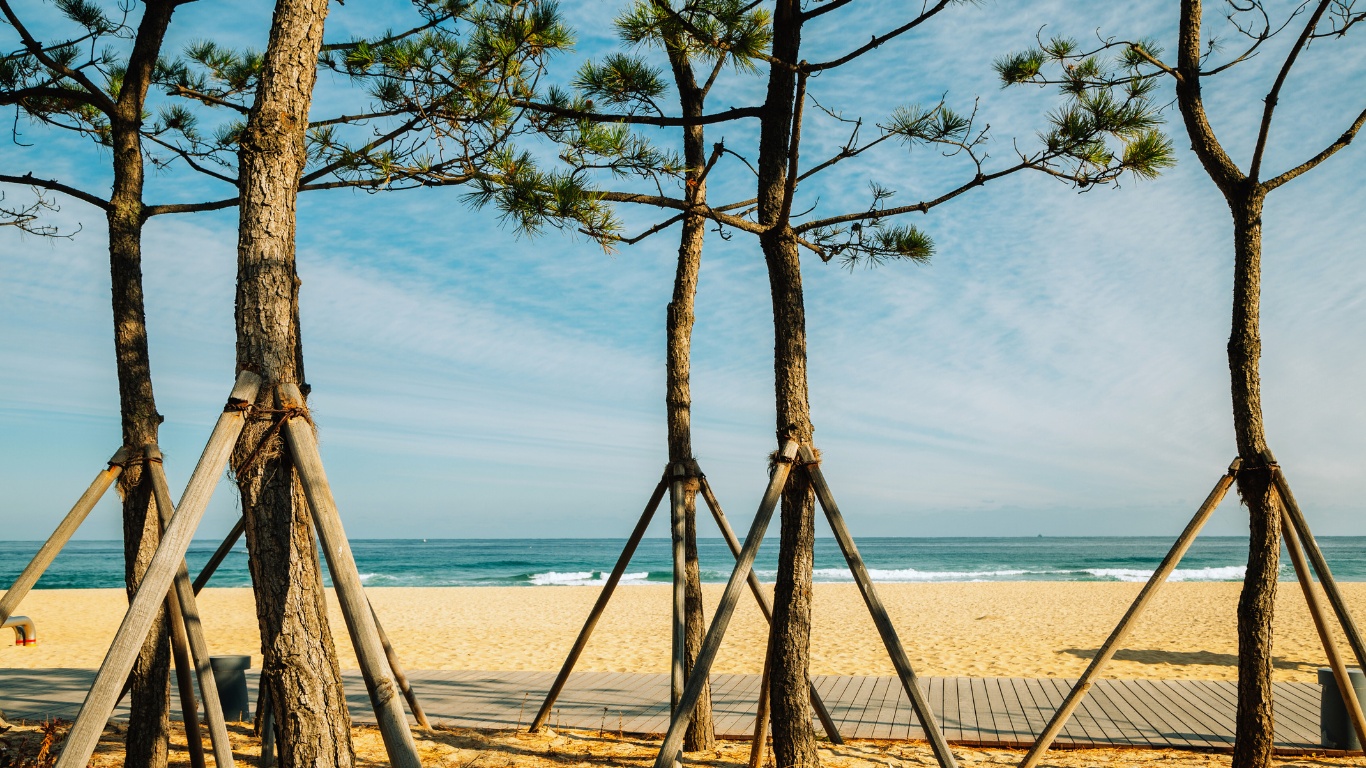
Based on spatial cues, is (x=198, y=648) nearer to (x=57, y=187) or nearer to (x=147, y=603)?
(x=147, y=603)

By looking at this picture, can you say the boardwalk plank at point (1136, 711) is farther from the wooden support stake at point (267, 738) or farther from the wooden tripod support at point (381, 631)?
the wooden support stake at point (267, 738)

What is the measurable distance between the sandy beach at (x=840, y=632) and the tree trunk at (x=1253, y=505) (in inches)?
191

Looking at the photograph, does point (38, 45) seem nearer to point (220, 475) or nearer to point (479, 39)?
point (479, 39)

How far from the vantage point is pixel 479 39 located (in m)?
5.05

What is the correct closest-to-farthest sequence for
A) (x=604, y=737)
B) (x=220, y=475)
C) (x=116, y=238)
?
(x=220, y=475), (x=116, y=238), (x=604, y=737)

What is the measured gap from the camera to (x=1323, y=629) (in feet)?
15.2

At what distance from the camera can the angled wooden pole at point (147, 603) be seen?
3102mm

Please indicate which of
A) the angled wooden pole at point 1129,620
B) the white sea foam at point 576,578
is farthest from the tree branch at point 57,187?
the white sea foam at point 576,578

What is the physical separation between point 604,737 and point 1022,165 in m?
4.47

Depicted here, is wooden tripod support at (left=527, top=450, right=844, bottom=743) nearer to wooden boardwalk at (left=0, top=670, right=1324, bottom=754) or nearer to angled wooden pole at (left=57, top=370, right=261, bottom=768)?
wooden boardwalk at (left=0, top=670, right=1324, bottom=754)

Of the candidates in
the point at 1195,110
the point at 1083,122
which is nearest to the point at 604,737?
the point at 1083,122

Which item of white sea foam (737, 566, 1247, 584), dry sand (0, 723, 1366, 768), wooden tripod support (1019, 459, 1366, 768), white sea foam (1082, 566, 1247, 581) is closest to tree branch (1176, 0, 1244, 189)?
wooden tripod support (1019, 459, 1366, 768)

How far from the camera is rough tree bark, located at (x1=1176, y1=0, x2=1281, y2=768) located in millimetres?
4625

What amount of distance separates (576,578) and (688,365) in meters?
33.8
